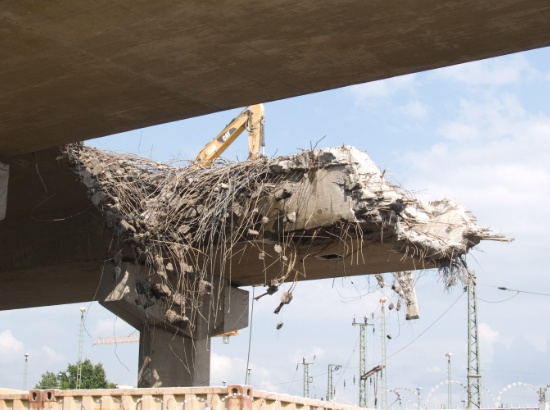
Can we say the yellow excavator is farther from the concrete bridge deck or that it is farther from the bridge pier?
the concrete bridge deck

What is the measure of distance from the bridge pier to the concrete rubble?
7 cm

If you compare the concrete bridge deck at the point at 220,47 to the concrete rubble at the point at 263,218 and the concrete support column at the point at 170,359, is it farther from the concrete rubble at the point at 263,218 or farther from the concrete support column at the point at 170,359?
the concrete support column at the point at 170,359

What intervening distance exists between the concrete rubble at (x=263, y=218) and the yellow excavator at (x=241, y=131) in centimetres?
930

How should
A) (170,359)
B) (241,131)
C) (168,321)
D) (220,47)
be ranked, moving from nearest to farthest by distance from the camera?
(220,47) < (168,321) < (170,359) < (241,131)

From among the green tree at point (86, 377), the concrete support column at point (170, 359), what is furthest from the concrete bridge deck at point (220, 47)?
the green tree at point (86, 377)

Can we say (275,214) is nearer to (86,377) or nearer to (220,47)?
(220,47)

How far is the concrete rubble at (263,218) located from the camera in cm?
1275

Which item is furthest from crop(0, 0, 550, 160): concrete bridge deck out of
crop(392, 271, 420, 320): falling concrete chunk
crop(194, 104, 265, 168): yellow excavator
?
crop(194, 104, 265, 168): yellow excavator

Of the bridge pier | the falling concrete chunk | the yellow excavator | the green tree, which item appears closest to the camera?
the bridge pier

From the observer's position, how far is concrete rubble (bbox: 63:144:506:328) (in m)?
12.8

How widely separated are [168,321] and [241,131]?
13097mm

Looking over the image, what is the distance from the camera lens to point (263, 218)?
13.2 metres

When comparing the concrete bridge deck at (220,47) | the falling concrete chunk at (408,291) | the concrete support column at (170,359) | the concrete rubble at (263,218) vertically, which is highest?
the concrete bridge deck at (220,47)

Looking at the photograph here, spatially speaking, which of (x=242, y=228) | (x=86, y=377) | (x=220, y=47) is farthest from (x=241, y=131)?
(x=86, y=377)
